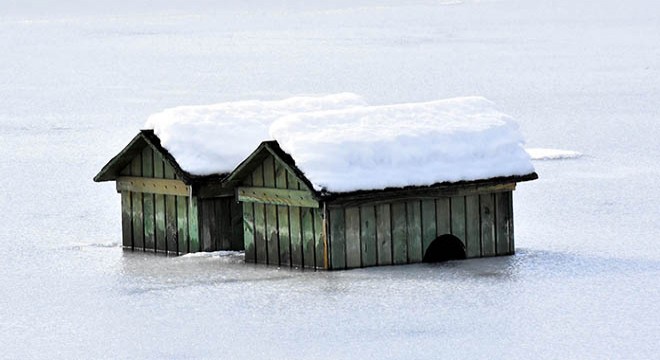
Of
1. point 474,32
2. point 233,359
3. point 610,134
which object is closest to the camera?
point 233,359

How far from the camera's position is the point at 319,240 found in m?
14.2

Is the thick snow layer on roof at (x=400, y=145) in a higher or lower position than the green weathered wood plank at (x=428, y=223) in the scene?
higher

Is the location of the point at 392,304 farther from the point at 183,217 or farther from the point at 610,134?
the point at 610,134

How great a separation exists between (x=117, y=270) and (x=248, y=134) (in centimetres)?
180

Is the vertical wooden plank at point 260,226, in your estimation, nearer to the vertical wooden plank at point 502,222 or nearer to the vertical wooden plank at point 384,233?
the vertical wooden plank at point 384,233

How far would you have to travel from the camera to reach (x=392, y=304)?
41.7 ft

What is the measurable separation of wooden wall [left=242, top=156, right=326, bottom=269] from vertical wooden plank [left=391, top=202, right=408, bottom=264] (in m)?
0.63

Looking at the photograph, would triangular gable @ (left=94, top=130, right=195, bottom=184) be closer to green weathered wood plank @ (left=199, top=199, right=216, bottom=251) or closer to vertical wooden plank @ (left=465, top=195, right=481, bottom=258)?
green weathered wood plank @ (left=199, top=199, right=216, bottom=251)

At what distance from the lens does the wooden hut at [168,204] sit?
1535cm

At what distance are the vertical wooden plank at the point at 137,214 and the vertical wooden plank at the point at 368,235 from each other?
276 centimetres

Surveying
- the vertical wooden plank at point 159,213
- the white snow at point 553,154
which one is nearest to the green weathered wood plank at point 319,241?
the vertical wooden plank at point 159,213

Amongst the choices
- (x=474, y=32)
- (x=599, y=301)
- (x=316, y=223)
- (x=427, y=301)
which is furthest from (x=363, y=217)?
(x=474, y=32)

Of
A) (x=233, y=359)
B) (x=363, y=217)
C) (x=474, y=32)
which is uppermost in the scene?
(x=474, y=32)

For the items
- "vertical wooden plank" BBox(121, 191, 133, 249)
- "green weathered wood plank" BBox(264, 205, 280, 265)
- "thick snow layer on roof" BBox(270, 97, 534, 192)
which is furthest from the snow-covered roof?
"vertical wooden plank" BBox(121, 191, 133, 249)
